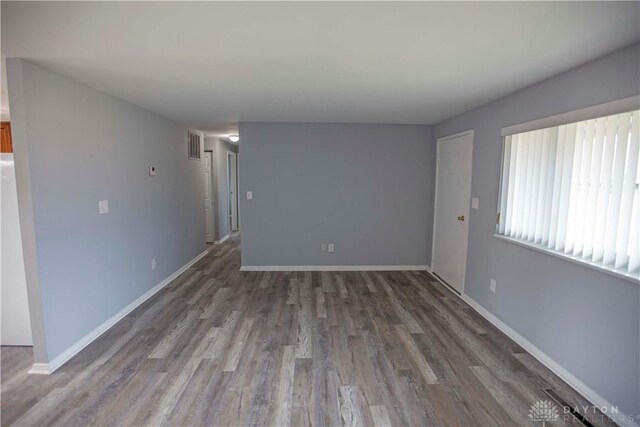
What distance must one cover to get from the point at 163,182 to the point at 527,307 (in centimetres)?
430

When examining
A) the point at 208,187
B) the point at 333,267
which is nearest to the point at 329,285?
the point at 333,267

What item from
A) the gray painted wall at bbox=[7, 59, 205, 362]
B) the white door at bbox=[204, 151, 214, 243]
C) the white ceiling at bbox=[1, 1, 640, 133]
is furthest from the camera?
the white door at bbox=[204, 151, 214, 243]

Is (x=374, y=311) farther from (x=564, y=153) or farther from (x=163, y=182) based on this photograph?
(x=163, y=182)

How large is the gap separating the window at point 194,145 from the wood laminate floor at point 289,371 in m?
2.52

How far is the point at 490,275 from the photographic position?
3.10 m

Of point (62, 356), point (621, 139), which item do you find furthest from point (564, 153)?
point (62, 356)

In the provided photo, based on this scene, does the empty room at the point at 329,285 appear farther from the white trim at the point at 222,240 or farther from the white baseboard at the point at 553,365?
the white trim at the point at 222,240

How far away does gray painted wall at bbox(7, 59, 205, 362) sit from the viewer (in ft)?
6.91

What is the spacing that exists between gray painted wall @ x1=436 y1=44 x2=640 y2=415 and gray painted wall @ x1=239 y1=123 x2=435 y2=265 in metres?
1.30

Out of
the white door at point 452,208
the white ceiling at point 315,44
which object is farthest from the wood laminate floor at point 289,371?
the white ceiling at point 315,44

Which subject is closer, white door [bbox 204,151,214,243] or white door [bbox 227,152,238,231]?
white door [bbox 204,151,214,243]

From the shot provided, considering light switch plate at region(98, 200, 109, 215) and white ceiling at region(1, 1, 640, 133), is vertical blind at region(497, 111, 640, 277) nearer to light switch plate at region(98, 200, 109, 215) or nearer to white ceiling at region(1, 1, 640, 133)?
white ceiling at region(1, 1, 640, 133)

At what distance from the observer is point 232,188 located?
7.93 metres

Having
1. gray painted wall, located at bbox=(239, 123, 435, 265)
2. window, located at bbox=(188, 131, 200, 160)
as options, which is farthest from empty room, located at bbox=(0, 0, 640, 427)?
window, located at bbox=(188, 131, 200, 160)
